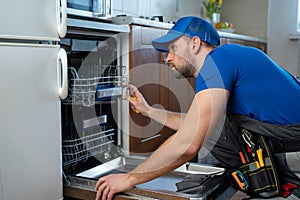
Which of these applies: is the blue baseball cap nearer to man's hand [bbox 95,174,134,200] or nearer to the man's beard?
the man's beard

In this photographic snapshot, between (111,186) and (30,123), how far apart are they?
333 mm

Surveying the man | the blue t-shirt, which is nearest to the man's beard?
the man

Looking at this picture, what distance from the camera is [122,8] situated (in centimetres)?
257

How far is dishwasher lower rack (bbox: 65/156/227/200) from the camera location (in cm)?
121

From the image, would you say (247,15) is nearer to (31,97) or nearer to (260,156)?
(260,156)

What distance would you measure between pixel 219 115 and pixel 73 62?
0.63 m

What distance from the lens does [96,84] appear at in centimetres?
146

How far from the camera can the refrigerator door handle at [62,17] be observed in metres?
1.20

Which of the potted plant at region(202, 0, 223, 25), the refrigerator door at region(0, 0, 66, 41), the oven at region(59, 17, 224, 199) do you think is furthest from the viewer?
the potted plant at region(202, 0, 223, 25)

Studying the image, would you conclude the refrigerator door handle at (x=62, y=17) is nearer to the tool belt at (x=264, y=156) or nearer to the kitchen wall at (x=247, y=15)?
the tool belt at (x=264, y=156)

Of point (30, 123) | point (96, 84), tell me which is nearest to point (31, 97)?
point (30, 123)

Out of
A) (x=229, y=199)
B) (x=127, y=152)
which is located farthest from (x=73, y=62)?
(x=229, y=199)

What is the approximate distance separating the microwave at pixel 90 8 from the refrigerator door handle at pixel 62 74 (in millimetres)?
272

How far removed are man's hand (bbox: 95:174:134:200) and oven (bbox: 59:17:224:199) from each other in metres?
0.03
